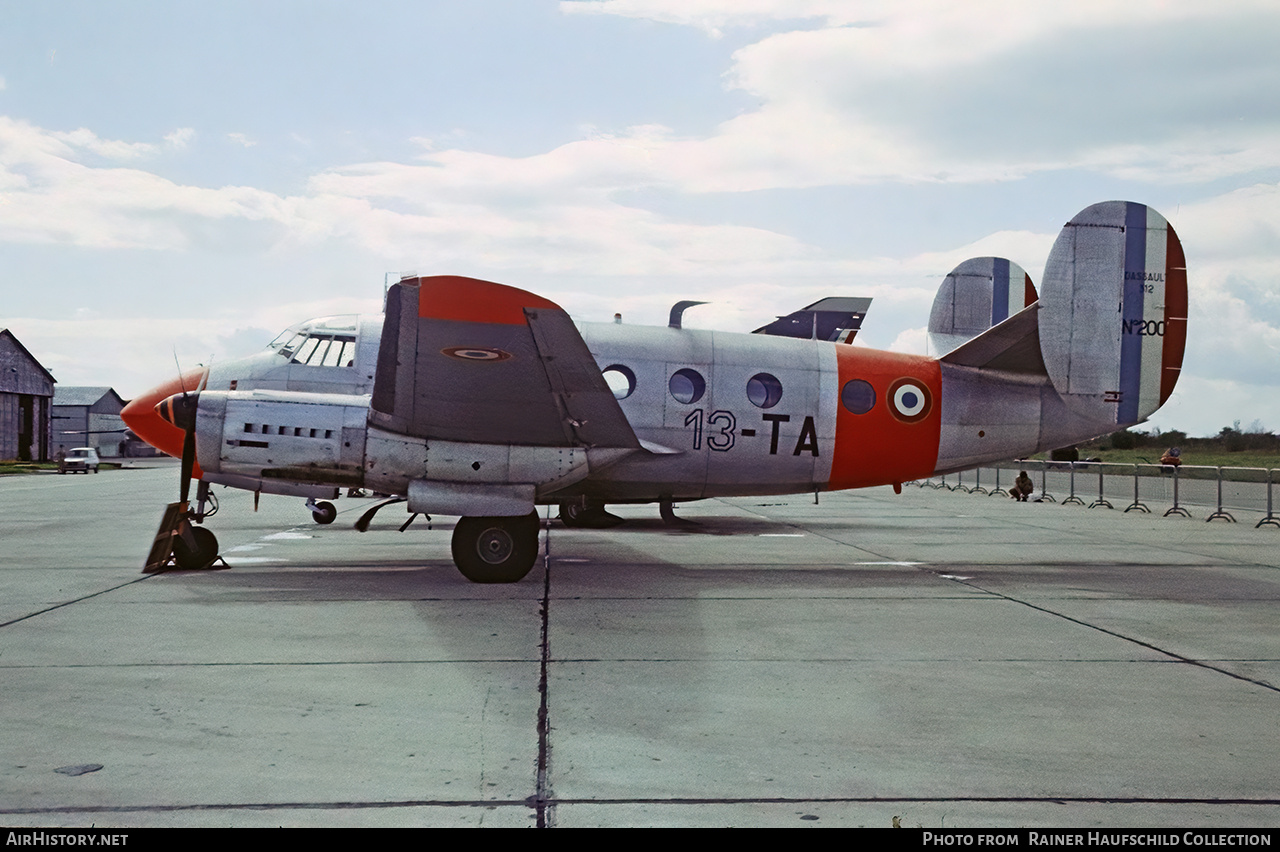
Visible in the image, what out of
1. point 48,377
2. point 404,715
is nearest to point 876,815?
point 404,715

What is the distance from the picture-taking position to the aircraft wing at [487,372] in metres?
11.0

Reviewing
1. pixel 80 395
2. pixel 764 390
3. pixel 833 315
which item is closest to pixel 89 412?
pixel 80 395

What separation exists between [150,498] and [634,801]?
Result: 31845 millimetres

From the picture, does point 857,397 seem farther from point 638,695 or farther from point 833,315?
point 833,315

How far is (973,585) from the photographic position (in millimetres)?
12562

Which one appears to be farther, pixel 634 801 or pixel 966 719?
pixel 966 719

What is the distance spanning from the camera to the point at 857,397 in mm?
14750

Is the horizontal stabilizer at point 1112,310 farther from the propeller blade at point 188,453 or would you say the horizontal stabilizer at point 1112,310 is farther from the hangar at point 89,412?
the hangar at point 89,412

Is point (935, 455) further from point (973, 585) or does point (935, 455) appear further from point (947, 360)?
point (973, 585)

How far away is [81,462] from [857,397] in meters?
62.3

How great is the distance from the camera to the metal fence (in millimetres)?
26750

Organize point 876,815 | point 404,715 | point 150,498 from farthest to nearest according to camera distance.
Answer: point 150,498 < point 404,715 < point 876,815

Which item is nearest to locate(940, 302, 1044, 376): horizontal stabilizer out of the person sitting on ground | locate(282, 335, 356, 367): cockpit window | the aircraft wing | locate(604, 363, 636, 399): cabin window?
locate(604, 363, 636, 399): cabin window

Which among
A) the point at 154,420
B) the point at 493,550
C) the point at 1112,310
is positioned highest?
the point at 1112,310
